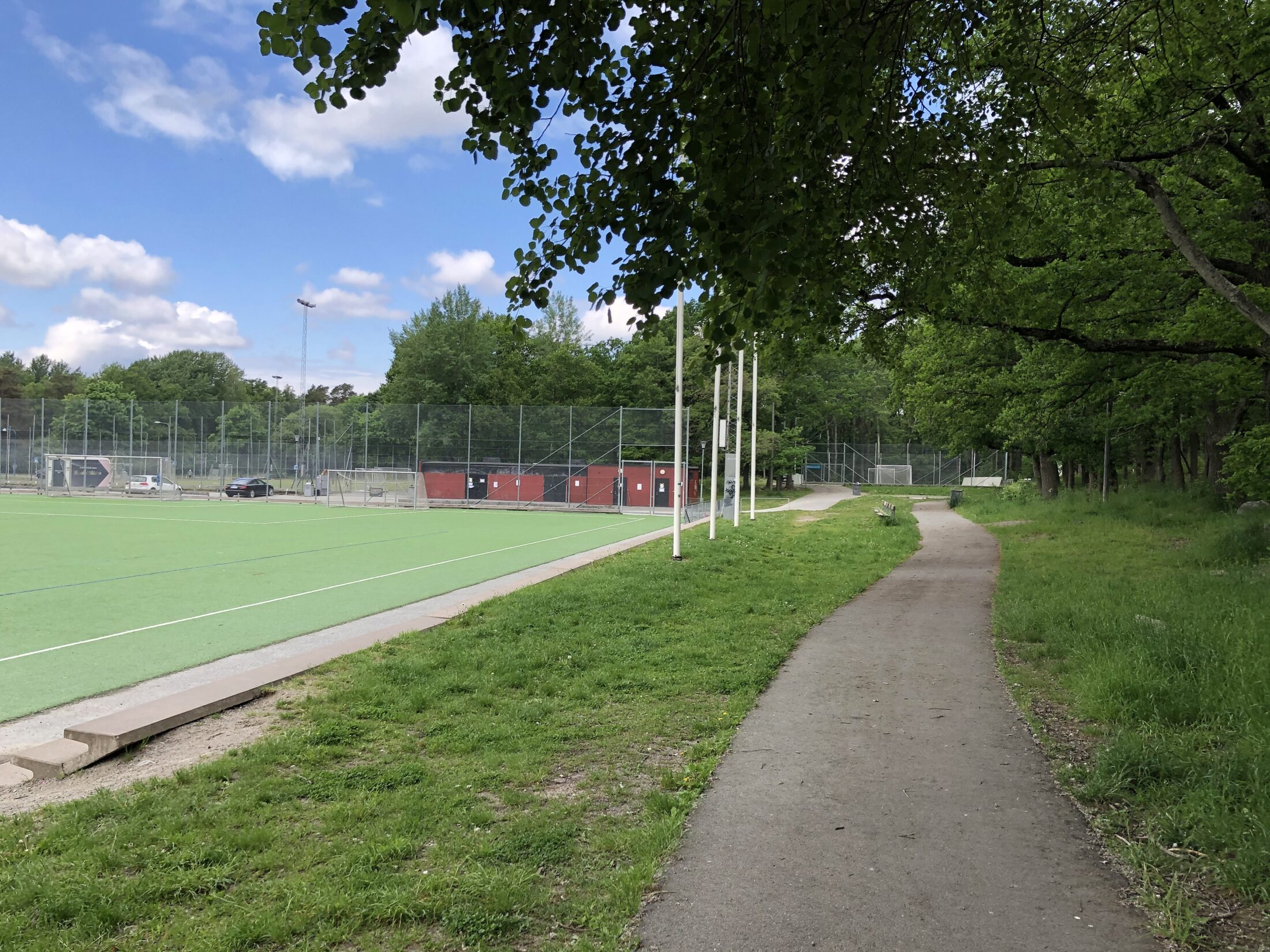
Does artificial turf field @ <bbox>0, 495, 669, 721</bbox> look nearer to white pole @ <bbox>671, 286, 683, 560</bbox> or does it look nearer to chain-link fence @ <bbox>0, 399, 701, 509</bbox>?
white pole @ <bbox>671, 286, 683, 560</bbox>

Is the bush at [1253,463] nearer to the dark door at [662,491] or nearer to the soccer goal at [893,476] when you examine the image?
the dark door at [662,491]

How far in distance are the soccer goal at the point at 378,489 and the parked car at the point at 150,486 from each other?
9376mm

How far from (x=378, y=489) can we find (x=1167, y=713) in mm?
40691

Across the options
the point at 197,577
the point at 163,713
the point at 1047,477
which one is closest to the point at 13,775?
the point at 163,713

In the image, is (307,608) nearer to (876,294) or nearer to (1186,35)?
(876,294)

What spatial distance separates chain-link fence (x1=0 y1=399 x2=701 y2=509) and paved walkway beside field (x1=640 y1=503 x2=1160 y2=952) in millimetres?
33417

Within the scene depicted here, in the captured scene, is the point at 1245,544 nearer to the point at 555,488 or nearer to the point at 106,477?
the point at 555,488

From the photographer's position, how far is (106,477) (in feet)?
157

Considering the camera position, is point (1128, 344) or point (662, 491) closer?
point (1128, 344)

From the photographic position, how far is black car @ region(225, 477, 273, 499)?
4644cm

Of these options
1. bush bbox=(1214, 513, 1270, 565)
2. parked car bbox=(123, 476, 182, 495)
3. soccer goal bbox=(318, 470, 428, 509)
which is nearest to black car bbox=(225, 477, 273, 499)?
parked car bbox=(123, 476, 182, 495)

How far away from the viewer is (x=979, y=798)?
4.57 metres

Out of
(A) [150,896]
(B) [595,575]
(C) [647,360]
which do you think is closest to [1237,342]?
(B) [595,575]

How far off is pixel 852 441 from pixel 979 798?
8703 centimetres
